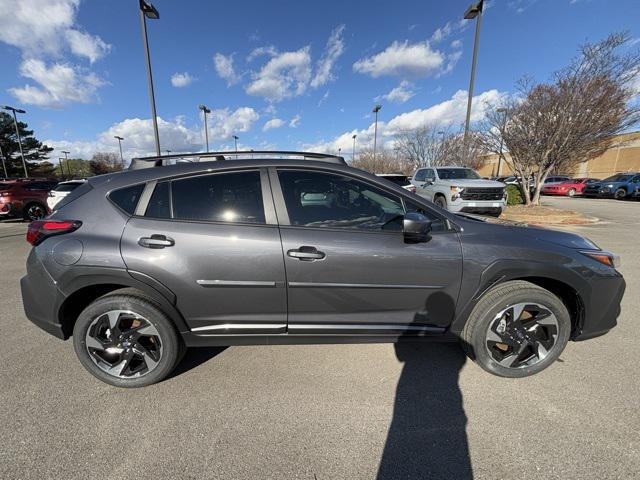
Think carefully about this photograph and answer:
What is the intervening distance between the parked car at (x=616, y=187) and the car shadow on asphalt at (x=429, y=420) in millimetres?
27097

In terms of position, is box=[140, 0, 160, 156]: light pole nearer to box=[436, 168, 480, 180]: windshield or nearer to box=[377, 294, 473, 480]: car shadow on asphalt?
box=[436, 168, 480, 180]: windshield

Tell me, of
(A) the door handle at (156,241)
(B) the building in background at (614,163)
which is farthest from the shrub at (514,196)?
(B) the building in background at (614,163)

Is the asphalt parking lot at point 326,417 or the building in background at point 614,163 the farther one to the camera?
the building in background at point 614,163

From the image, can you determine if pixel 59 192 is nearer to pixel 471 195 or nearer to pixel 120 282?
pixel 120 282

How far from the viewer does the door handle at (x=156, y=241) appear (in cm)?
216

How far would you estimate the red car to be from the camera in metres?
25.2

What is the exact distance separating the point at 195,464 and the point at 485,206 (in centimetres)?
1025

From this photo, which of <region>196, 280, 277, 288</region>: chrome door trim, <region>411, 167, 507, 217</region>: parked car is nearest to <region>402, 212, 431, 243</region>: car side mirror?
<region>196, 280, 277, 288</region>: chrome door trim

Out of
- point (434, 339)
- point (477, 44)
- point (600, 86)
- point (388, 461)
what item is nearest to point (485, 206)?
point (600, 86)

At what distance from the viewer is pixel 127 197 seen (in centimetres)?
229

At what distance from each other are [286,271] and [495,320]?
1.70 m

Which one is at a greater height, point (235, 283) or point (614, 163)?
point (614, 163)

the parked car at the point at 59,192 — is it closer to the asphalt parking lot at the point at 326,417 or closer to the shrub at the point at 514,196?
→ the asphalt parking lot at the point at 326,417

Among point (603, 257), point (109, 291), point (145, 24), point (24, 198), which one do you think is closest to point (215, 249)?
point (109, 291)
